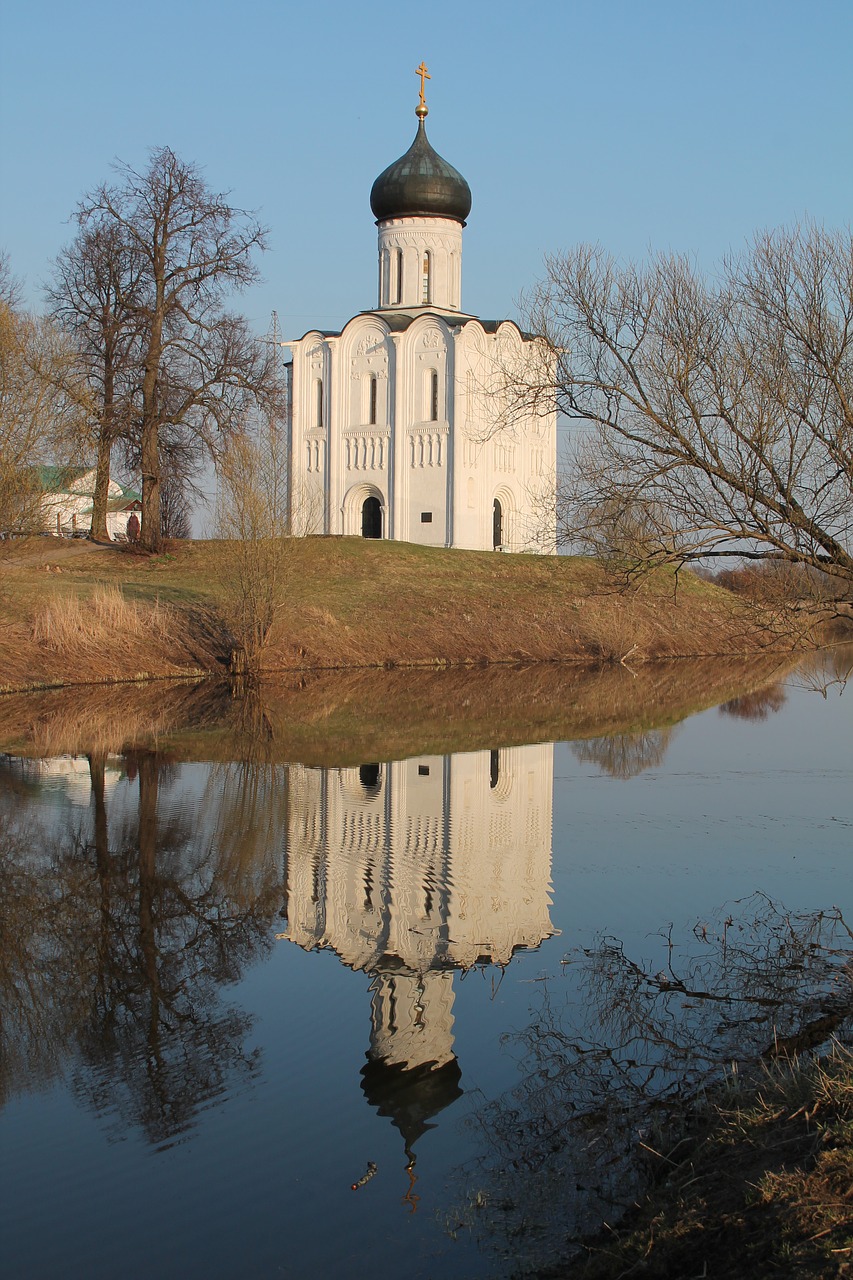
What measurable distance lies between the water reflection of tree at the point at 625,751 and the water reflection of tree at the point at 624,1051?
679cm

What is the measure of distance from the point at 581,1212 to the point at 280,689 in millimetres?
18630

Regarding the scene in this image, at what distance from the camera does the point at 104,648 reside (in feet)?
75.0

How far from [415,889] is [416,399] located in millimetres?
32709

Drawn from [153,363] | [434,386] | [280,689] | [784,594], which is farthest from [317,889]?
[434,386]

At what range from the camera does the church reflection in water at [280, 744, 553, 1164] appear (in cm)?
603

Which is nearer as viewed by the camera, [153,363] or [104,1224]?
[104,1224]

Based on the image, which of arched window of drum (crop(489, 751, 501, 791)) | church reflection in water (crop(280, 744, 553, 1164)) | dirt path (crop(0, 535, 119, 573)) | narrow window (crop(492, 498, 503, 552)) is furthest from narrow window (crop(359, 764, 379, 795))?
narrow window (crop(492, 498, 503, 552))

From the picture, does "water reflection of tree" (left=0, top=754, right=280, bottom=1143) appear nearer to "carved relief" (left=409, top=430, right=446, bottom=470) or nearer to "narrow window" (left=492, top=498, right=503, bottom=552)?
"carved relief" (left=409, top=430, right=446, bottom=470)

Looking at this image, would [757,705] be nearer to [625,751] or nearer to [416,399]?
[625,751]

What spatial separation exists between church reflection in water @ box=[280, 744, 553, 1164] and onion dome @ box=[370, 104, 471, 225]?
96.4ft

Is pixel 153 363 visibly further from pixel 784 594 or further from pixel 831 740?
pixel 784 594

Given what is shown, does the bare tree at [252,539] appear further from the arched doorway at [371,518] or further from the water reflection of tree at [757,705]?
the arched doorway at [371,518]

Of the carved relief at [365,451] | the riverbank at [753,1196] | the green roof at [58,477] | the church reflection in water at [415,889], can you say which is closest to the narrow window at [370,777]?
the church reflection in water at [415,889]

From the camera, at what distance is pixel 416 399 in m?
40.2
